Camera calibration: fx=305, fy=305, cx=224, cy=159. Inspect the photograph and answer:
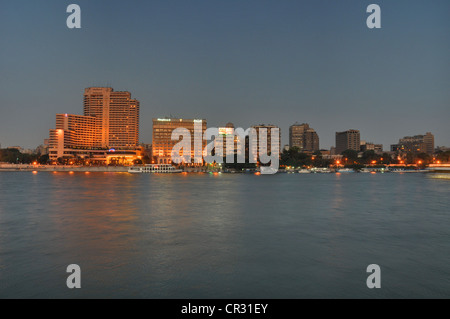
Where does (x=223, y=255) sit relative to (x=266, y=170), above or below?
below

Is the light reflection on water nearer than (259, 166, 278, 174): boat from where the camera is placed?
Yes

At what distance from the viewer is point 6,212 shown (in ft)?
102

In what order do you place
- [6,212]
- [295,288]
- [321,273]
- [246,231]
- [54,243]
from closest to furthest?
[295,288] < [321,273] < [54,243] < [246,231] < [6,212]

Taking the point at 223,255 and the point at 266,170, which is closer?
the point at 223,255

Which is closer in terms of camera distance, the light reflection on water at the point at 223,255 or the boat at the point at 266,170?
the light reflection on water at the point at 223,255

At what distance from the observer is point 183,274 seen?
12.6m

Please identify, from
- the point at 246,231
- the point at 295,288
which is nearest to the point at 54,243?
the point at 246,231

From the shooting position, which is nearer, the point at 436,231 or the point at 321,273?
the point at 321,273
